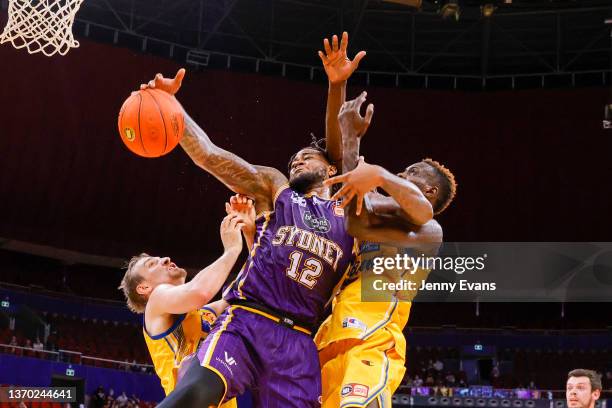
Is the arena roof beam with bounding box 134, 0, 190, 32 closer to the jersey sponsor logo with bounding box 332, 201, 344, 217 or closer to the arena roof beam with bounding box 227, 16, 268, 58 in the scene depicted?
the arena roof beam with bounding box 227, 16, 268, 58

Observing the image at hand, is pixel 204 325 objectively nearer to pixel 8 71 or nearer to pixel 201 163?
pixel 201 163

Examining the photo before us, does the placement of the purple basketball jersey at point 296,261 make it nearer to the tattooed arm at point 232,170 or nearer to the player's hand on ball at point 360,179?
the tattooed arm at point 232,170

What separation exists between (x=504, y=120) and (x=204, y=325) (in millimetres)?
13901

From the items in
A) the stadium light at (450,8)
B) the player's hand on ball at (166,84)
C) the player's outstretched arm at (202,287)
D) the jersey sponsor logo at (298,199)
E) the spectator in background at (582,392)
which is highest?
the stadium light at (450,8)

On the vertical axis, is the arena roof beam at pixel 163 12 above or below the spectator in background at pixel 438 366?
above

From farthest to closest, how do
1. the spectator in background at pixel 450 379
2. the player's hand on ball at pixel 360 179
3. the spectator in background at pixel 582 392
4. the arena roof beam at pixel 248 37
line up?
the spectator in background at pixel 450 379, the arena roof beam at pixel 248 37, the spectator in background at pixel 582 392, the player's hand on ball at pixel 360 179

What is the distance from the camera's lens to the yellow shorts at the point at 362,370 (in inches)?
160

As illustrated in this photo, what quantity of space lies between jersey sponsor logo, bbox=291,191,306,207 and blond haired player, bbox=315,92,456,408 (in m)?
0.39

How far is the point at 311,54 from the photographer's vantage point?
17.5m

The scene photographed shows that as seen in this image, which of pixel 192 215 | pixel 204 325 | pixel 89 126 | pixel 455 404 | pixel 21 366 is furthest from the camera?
pixel 192 215

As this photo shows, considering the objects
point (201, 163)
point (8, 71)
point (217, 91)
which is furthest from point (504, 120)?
point (201, 163)

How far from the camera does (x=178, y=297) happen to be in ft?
14.1

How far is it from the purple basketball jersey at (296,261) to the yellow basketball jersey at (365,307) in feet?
0.27

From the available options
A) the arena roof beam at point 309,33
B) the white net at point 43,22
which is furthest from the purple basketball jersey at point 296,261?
the arena roof beam at point 309,33
